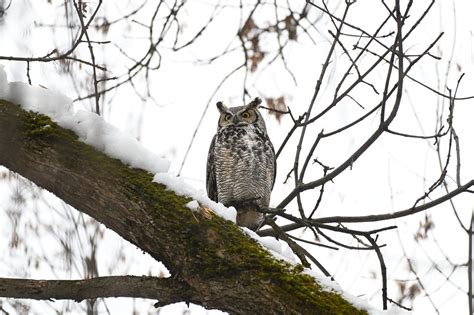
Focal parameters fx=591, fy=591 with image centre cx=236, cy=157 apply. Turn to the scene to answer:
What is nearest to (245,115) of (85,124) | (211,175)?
(211,175)

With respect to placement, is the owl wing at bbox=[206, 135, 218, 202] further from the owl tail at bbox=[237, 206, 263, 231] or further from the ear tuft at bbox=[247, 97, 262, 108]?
the owl tail at bbox=[237, 206, 263, 231]

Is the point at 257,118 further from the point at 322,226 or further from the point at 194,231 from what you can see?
the point at 194,231

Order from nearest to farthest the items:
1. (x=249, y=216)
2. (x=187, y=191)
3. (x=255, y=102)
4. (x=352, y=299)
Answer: (x=352, y=299) → (x=187, y=191) → (x=249, y=216) → (x=255, y=102)

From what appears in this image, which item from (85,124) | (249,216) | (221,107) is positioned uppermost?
(221,107)

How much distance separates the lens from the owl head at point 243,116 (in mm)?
4355

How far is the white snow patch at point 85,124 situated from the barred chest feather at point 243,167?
6.57 feet

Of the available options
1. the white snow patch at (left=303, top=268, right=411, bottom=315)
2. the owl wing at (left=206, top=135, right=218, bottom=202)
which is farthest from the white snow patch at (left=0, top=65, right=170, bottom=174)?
the owl wing at (left=206, top=135, right=218, bottom=202)

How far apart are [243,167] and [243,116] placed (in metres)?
0.53

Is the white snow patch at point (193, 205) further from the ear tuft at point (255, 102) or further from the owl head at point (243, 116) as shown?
the ear tuft at point (255, 102)

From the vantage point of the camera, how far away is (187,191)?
1.93 m

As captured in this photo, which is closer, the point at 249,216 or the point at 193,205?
the point at 193,205

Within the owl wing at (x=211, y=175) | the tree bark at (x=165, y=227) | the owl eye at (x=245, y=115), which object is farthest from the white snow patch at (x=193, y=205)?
the owl eye at (x=245, y=115)

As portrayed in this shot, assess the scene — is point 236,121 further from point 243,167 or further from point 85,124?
point 85,124

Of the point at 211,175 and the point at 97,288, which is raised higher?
the point at 211,175
